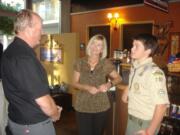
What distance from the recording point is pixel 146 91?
5.94 feet

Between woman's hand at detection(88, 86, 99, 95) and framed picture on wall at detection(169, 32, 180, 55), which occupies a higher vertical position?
framed picture on wall at detection(169, 32, 180, 55)

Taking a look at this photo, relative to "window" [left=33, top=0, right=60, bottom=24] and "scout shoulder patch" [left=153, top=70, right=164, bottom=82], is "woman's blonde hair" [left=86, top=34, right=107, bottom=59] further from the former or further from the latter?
"window" [left=33, top=0, right=60, bottom=24]

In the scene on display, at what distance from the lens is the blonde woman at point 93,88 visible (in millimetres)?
2518

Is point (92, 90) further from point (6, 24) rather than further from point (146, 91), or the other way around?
point (6, 24)

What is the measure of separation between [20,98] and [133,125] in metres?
0.92

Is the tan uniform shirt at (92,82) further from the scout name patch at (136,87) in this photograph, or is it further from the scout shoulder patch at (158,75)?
the scout shoulder patch at (158,75)

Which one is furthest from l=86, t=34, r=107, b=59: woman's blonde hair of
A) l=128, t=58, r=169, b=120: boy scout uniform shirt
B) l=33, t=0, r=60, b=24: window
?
l=33, t=0, r=60, b=24: window

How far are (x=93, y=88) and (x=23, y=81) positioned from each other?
3.41 ft

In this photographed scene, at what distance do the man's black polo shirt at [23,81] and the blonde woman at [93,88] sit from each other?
0.83 meters

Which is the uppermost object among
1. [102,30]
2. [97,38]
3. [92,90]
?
[102,30]

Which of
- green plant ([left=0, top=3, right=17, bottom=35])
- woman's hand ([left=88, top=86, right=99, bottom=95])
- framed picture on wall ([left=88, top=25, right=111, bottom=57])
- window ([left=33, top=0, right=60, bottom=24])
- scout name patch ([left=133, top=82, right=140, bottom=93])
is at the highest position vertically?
window ([left=33, top=0, right=60, bottom=24])

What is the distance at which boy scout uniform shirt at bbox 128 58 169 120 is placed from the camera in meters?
1.74

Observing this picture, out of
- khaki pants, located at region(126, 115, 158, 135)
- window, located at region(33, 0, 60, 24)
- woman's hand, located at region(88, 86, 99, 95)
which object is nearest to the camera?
khaki pants, located at region(126, 115, 158, 135)

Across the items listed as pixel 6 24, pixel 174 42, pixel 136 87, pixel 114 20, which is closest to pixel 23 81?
pixel 136 87
